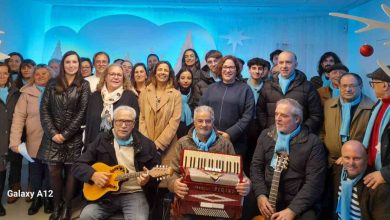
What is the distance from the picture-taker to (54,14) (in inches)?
285

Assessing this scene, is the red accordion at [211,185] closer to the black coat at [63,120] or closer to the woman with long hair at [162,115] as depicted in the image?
the woman with long hair at [162,115]

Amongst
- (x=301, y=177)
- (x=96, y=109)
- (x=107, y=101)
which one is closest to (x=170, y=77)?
(x=107, y=101)

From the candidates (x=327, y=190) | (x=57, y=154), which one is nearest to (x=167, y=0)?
(x=57, y=154)

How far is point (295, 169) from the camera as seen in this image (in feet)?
9.57

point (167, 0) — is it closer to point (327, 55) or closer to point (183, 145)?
point (327, 55)

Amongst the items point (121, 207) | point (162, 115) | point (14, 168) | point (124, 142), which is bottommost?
point (121, 207)

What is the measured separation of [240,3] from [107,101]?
3689 mm

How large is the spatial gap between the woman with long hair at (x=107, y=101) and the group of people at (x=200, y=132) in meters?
0.01

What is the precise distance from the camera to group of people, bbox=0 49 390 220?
2834 mm

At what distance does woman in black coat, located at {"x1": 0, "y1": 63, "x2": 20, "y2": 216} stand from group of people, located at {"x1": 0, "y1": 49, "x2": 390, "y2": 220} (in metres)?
0.01

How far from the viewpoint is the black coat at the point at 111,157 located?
3.12 m

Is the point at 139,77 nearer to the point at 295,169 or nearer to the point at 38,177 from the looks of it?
the point at 38,177

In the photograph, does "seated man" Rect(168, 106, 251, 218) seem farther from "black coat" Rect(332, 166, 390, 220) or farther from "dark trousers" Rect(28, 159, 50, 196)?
"dark trousers" Rect(28, 159, 50, 196)

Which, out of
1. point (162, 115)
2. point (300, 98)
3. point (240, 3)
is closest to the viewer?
point (300, 98)
